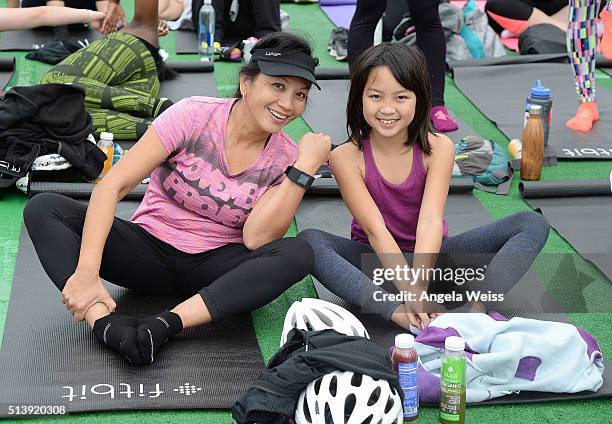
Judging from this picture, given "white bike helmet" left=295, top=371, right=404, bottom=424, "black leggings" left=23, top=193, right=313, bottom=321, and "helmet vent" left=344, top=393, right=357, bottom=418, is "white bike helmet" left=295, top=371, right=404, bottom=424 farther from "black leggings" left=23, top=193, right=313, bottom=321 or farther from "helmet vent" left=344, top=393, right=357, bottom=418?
"black leggings" left=23, top=193, right=313, bottom=321

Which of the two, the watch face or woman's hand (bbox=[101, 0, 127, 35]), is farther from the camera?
woman's hand (bbox=[101, 0, 127, 35])

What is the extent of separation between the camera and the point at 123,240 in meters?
3.57

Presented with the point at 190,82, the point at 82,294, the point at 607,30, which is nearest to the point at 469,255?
the point at 82,294

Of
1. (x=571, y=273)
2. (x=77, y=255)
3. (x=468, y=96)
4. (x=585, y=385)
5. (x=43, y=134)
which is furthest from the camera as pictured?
(x=468, y=96)

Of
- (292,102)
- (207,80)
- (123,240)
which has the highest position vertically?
(292,102)

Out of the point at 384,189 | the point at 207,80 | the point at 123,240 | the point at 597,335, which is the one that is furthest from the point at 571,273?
the point at 207,80

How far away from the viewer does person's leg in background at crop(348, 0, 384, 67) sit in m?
5.43

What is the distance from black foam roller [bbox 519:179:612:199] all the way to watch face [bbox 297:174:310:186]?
157 centimetres

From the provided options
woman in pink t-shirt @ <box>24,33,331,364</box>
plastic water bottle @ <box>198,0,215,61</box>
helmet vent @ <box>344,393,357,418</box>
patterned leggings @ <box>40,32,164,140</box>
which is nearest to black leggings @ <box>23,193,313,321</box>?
woman in pink t-shirt @ <box>24,33,331,364</box>

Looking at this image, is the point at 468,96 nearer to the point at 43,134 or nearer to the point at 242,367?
the point at 43,134

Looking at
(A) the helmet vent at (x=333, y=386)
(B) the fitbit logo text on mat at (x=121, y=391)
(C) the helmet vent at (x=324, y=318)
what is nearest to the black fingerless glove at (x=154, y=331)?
(B) the fitbit logo text on mat at (x=121, y=391)

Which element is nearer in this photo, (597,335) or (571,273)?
(597,335)

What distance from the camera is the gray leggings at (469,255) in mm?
3613

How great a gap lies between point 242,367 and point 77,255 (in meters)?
0.64
